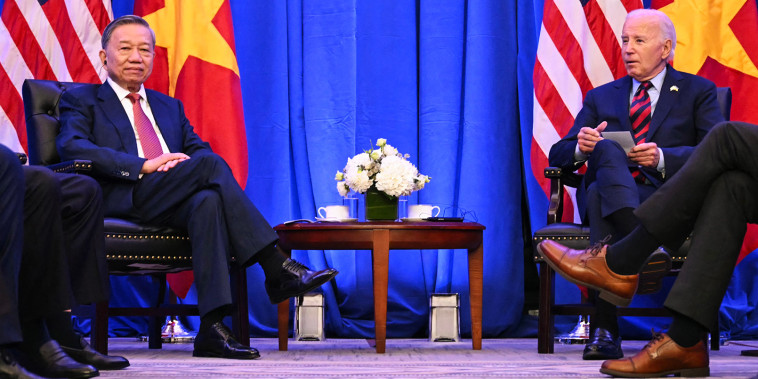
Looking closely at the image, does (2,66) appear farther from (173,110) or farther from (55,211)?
(55,211)

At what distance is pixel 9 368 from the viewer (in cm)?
184

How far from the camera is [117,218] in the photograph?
3.13 meters

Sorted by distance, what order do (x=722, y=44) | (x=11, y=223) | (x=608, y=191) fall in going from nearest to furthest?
(x=11, y=223) < (x=608, y=191) < (x=722, y=44)

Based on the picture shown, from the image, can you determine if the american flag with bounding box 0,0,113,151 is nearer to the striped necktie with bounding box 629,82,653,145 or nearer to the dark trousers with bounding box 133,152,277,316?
the dark trousers with bounding box 133,152,277,316

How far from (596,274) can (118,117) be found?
6.78ft

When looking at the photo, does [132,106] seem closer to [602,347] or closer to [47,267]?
[47,267]

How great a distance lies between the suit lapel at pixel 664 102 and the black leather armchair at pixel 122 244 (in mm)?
1764

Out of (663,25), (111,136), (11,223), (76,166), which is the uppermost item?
(663,25)

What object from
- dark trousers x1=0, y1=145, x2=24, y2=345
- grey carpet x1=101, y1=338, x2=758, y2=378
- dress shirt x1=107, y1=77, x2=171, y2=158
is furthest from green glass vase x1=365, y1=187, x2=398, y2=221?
dark trousers x1=0, y1=145, x2=24, y2=345

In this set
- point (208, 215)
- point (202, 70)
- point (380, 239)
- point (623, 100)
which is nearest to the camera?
point (208, 215)

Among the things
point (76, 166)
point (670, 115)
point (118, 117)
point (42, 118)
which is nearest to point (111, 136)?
point (118, 117)

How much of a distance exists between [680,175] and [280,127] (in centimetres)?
259

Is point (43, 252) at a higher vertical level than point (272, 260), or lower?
higher

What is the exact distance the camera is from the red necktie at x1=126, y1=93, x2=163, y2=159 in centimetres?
339
